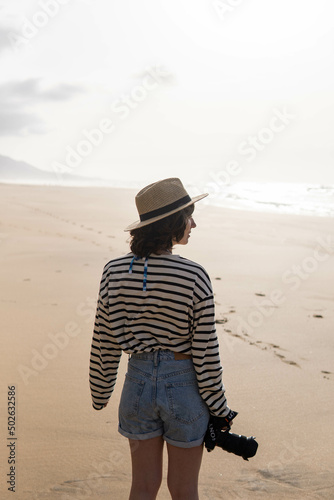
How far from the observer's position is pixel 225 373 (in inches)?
188

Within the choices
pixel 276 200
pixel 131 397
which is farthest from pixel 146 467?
pixel 276 200

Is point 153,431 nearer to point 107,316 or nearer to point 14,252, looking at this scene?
point 107,316

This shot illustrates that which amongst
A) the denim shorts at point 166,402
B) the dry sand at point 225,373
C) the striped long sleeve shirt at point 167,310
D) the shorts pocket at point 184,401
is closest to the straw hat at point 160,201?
the striped long sleeve shirt at point 167,310

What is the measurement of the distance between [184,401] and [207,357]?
0.20 m

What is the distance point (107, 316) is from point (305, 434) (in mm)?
2272

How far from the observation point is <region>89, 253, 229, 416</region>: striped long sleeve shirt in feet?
6.66

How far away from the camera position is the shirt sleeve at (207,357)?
2045 mm

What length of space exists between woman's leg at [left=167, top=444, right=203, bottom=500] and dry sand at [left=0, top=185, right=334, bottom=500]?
112cm

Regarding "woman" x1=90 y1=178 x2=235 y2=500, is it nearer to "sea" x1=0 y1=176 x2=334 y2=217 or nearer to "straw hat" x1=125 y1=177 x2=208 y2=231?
"straw hat" x1=125 y1=177 x2=208 y2=231

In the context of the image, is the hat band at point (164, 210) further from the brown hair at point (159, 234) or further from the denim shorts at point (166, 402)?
the denim shorts at point (166, 402)

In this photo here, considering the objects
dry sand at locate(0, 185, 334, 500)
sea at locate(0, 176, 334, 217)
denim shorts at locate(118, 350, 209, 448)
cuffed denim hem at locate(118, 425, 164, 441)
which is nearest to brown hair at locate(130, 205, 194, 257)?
denim shorts at locate(118, 350, 209, 448)

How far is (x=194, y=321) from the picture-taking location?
6.78ft

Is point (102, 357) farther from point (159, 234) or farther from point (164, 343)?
point (159, 234)

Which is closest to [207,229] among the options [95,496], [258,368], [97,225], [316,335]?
[97,225]
